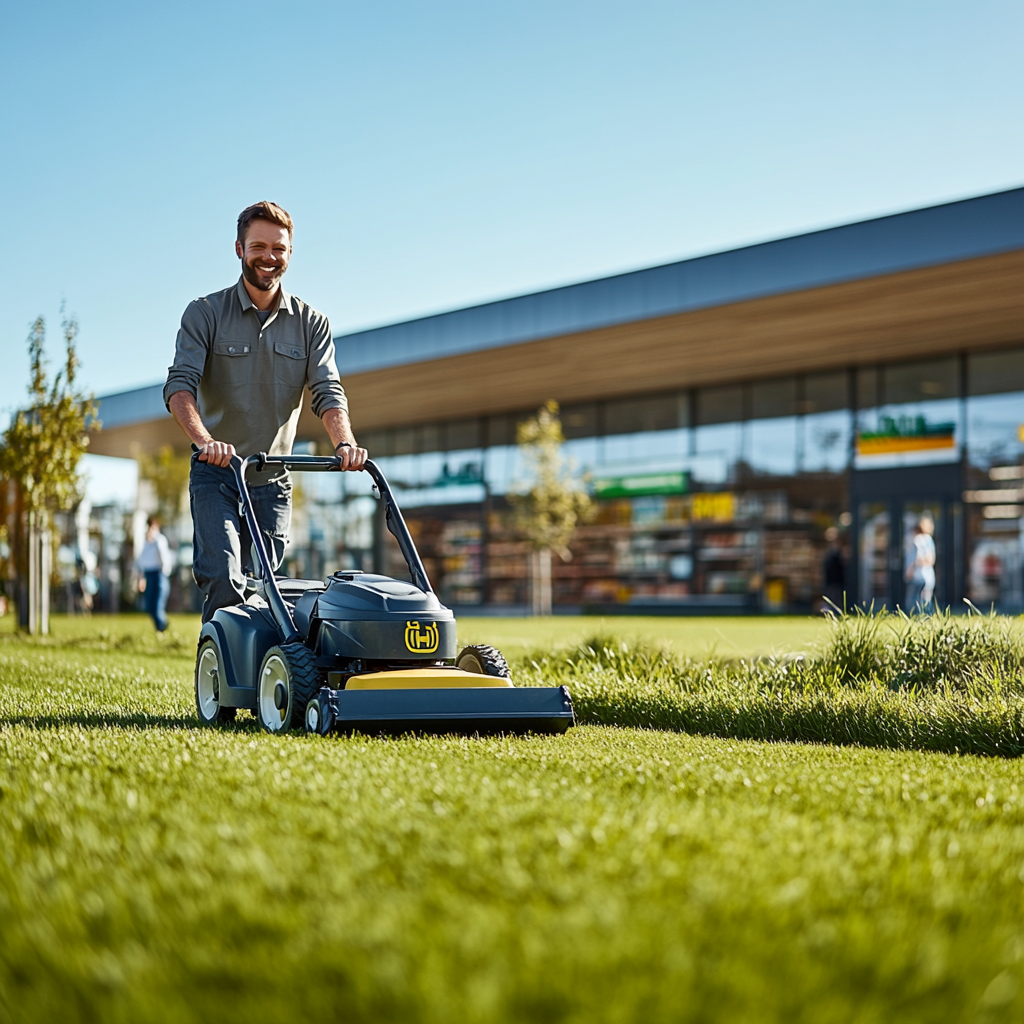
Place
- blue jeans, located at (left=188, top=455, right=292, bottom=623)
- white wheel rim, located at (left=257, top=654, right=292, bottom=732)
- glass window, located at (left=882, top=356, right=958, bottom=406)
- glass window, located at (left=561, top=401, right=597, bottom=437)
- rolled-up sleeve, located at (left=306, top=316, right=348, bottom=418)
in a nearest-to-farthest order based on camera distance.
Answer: white wheel rim, located at (left=257, top=654, right=292, bottom=732) < blue jeans, located at (left=188, top=455, right=292, bottom=623) < rolled-up sleeve, located at (left=306, top=316, right=348, bottom=418) < glass window, located at (left=882, top=356, right=958, bottom=406) < glass window, located at (left=561, top=401, right=597, bottom=437)

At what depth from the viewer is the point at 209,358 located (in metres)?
6.05

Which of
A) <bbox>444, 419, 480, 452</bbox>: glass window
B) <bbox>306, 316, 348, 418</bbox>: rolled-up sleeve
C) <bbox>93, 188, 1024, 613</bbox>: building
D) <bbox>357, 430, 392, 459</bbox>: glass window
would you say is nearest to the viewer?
<bbox>306, 316, 348, 418</bbox>: rolled-up sleeve

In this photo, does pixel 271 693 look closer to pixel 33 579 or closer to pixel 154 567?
pixel 33 579

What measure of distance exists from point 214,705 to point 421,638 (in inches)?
52.1

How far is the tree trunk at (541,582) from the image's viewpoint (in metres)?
31.2

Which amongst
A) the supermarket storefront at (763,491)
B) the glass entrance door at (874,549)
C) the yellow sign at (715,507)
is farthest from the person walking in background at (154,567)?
the yellow sign at (715,507)

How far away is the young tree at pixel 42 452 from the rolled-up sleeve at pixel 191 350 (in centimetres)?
1185

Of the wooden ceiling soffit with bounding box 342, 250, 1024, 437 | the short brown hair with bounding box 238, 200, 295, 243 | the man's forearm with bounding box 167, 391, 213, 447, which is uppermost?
the wooden ceiling soffit with bounding box 342, 250, 1024, 437

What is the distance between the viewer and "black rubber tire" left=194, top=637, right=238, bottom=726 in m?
5.69

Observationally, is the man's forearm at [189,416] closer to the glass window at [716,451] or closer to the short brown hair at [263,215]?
the short brown hair at [263,215]

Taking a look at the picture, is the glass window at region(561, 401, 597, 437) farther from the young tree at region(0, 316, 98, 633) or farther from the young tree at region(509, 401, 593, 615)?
the young tree at region(0, 316, 98, 633)

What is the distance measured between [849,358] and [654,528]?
21.9 feet

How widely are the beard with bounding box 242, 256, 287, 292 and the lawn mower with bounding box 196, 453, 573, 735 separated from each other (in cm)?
89

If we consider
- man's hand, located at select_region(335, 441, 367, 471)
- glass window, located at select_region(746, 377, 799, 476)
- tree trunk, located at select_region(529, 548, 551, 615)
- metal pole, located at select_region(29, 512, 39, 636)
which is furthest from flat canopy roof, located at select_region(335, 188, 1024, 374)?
man's hand, located at select_region(335, 441, 367, 471)
